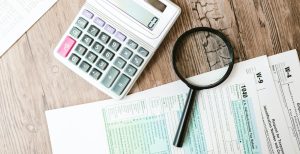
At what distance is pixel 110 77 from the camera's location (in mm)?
861

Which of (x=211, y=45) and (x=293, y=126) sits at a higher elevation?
(x=211, y=45)

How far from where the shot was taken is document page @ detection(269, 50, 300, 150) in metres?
0.88

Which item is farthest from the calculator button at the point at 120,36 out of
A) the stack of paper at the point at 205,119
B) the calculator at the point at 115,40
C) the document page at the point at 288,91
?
the document page at the point at 288,91

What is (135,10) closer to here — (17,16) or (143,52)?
(143,52)

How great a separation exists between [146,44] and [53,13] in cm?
18

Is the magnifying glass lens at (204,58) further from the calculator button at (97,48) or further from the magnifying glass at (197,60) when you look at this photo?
the calculator button at (97,48)

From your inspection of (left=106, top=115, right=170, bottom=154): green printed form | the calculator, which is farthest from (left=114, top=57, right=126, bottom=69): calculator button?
(left=106, top=115, right=170, bottom=154): green printed form

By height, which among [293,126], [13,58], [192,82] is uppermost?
[13,58]

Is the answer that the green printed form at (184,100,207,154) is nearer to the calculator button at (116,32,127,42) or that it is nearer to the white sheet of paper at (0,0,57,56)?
the calculator button at (116,32,127,42)

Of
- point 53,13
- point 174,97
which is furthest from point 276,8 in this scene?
point 53,13

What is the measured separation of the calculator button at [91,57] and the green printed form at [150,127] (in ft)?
0.31

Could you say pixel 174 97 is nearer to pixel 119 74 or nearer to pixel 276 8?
pixel 119 74

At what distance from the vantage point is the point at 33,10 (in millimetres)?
887

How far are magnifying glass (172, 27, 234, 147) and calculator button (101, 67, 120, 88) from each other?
0.35 feet
